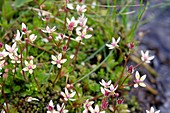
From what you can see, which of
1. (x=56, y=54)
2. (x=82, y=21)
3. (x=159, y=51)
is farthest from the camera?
(x=159, y=51)

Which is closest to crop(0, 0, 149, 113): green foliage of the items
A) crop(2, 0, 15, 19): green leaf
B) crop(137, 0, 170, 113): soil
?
crop(2, 0, 15, 19): green leaf

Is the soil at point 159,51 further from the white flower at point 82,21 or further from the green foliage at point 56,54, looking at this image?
the white flower at point 82,21

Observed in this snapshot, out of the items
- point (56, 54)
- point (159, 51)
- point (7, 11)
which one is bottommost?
point (159, 51)

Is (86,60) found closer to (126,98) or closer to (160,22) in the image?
(126,98)

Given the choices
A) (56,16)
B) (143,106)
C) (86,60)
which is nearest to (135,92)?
(143,106)

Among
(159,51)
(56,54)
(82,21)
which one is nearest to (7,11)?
(56,54)

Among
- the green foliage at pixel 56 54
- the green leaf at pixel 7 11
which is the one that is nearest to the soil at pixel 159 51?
the green foliage at pixel 56 54

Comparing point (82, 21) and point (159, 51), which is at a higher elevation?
point (82, 21)

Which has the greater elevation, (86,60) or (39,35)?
(39,35)

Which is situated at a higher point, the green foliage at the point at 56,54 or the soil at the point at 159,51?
the green foliage at the point at 56,54

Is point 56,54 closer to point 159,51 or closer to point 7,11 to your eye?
point 7,11

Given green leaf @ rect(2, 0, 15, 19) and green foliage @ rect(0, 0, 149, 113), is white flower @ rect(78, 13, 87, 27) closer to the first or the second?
green foliage @ rect(0, 0, 149, 113)
